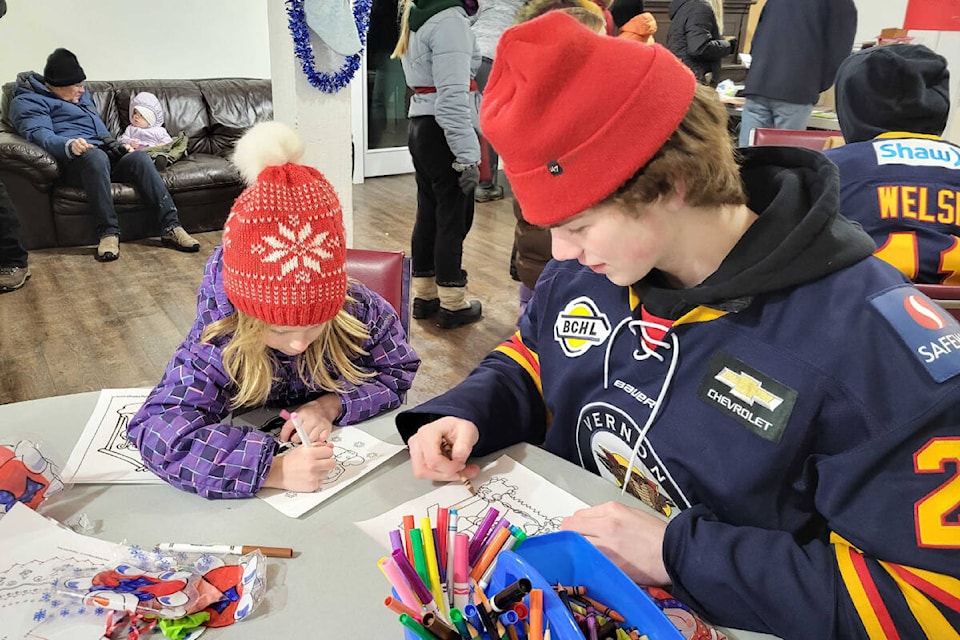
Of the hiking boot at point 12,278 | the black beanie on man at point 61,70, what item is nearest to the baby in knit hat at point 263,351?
the hiking boot at point 12,278

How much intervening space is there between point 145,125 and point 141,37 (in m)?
0.83

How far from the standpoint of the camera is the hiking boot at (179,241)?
4461 mm

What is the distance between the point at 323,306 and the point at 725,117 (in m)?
0.63

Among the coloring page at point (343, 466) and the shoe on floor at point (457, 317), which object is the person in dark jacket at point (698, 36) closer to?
the shoe on floor at point (457, 317)

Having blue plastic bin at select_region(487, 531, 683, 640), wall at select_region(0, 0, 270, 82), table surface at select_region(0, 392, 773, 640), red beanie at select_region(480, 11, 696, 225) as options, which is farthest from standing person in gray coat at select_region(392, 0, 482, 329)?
wall at select_region(0, 0, 270, 82)

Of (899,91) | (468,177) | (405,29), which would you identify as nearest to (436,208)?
(468,177)

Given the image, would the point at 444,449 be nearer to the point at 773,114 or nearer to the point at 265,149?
the point at 265,149

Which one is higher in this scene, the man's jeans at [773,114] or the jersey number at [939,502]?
the jersey number at [939,502]

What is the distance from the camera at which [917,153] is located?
5.66ft

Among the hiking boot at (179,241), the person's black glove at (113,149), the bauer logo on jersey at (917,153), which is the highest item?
the bauer logo on jersey at (917,153)

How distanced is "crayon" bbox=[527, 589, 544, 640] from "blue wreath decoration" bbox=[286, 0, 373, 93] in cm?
277

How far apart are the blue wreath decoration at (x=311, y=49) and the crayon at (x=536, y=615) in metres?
2.77

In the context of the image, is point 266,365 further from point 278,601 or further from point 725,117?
point 725,117

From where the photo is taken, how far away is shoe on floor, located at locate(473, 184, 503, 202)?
5875 mm
